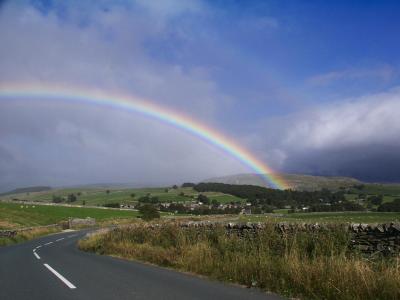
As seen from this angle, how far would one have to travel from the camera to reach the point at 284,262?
37.1ft

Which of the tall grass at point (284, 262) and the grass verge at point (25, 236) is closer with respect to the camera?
the tall grass at point (284, 262)

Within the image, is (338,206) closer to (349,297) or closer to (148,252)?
(148,252)

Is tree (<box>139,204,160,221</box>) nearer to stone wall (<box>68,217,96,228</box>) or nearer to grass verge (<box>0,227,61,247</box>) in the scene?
stone wall (<box>68,217,96,228</box>)

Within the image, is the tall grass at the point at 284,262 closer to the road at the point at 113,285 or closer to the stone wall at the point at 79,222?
the road at the point at 113,285

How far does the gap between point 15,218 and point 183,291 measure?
239 feet

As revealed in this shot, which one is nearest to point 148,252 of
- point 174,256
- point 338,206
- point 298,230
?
point 174,256

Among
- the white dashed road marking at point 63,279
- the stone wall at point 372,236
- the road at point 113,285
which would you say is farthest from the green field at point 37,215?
the stone wall at point 372,236

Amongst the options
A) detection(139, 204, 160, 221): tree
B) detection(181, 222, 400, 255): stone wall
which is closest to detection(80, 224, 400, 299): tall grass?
detection(181, 222, 400, 255): stone wall

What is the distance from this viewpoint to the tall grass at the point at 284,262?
348 inches

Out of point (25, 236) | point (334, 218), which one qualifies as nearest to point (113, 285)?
point (334, 218)

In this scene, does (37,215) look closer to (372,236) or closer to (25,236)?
(25,236)

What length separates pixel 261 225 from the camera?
14.8 metres

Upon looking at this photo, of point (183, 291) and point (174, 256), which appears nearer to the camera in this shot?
point (183, 291)

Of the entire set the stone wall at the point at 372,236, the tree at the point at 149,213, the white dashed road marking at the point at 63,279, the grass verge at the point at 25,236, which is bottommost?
the grass verge at the point at 25,236
